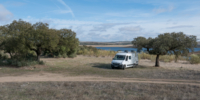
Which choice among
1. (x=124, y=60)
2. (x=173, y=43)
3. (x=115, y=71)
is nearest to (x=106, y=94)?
(x=115, y=71)

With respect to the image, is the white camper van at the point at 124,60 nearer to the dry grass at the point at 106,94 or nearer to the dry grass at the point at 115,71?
the dry grass at the point at 115,71

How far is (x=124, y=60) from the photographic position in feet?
61.9

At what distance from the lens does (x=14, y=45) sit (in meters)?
Answer: 17.8

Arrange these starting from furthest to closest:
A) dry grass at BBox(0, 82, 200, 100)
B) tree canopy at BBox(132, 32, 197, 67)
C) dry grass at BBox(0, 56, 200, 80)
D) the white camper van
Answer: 1. the white camper van
2. tree canopy at BBox(132, 32, 197, 67)
3. dry grass at BBox(0, 56, 200, 80)
4. dry grass at BBox(0, 82, 200, 100)

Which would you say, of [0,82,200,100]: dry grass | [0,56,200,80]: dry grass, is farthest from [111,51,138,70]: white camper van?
[0,82,200,100]: dry grass

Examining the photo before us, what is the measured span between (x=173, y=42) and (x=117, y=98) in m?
13.3

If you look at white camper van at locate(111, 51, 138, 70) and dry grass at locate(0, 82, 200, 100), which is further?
white camper van at locate(111, 51, 138, 70)

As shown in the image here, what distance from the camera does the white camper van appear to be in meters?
18.5

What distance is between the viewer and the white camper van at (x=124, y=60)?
60.6ft

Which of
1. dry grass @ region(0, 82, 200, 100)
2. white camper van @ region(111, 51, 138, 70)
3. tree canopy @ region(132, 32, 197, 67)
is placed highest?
tree canopy @ region(132, 32, 197, 67)

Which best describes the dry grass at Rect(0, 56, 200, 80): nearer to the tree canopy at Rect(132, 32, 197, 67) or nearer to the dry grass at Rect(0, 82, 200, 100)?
the tree canopy at Rect(132, 32, 197, 67)

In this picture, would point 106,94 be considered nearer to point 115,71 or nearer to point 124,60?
point 115,71

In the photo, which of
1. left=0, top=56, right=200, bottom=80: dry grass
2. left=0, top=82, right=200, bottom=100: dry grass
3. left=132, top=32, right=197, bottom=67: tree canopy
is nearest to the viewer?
left=0, top=82, right=200, bottom=100: dry grass

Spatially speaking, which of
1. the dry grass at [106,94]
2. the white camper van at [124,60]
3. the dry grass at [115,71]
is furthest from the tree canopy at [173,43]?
the dry grass at [106,94]
